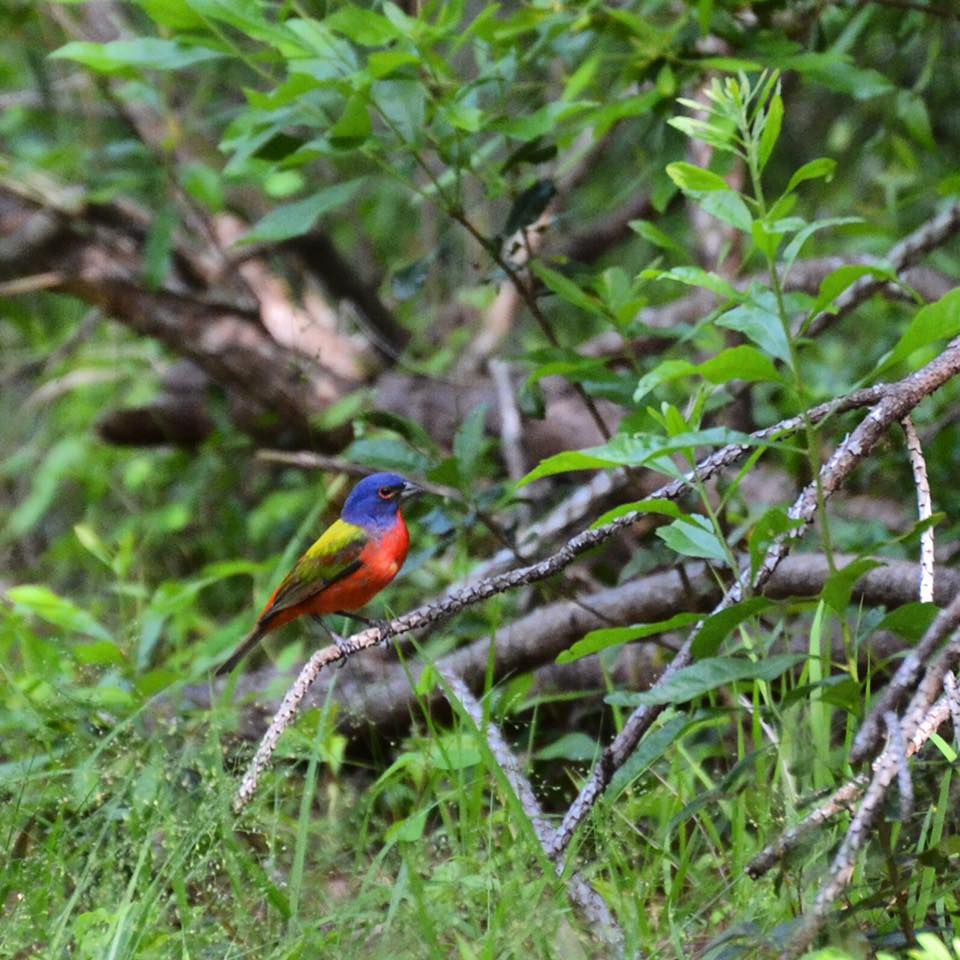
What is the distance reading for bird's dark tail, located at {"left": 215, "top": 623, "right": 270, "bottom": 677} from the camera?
3.61 m

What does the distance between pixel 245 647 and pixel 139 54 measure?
1512 mm

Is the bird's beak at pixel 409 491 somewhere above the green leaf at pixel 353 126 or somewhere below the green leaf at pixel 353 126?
below

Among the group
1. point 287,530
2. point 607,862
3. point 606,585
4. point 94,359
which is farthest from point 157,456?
point 607,862

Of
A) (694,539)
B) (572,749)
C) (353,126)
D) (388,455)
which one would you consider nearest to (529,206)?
(353,126)

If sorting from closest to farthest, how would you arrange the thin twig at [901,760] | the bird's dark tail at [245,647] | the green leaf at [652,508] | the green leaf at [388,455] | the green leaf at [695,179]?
the thin twig at [901,760] < the green leaf at [695,179] < the green leaf at [652,508] < the green leaf at [388,455] < the bird's dark tail at [245,647]

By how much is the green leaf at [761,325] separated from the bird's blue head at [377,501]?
5.55 feet

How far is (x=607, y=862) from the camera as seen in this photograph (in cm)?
231

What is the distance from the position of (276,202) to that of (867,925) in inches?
193

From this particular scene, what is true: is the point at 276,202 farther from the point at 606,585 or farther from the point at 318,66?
the point at 318,66

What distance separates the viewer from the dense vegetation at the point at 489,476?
2.04m

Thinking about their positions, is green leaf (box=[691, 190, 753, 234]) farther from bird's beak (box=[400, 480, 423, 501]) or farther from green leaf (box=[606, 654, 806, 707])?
bird's beak (box=[400, 480, 423, 501])

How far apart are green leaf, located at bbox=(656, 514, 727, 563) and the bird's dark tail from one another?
5.54 feet

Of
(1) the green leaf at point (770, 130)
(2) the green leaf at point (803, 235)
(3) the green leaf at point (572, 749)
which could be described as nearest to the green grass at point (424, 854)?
(3) the green leaf at point (572, 749)

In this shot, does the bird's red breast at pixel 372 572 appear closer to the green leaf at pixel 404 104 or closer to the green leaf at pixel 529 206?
the green leaf at pixel 529 206
